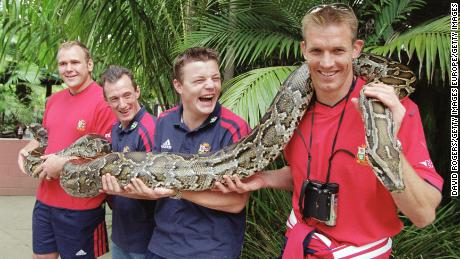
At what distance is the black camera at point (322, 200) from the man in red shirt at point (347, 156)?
0.09ft

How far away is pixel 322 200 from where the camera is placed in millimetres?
2354

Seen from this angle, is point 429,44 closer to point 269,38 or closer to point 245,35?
point 269,38

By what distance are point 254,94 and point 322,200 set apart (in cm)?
193

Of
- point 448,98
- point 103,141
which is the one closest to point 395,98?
point 103,141

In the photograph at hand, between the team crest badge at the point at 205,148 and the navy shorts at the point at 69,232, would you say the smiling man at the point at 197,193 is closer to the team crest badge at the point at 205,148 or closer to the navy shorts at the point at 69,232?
the team crest badge at the point at 205,148

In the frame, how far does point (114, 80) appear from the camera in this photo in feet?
12.2

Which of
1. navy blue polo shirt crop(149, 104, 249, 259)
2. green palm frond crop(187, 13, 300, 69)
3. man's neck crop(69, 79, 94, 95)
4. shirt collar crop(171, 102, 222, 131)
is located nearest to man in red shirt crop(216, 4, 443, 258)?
navy blue polo shirt crop(149, 104, 249, 259)

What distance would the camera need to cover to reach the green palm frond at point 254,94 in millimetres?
4039

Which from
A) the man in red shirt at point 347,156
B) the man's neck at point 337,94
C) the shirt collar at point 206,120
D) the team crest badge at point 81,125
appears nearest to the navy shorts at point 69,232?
the team crest badge at point 81,125

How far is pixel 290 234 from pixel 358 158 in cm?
67

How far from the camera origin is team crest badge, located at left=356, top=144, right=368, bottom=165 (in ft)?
7.54

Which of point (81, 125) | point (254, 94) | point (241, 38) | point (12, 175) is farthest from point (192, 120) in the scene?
point (12, 175)

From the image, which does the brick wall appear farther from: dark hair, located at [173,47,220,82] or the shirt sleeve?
the shirt sleeve

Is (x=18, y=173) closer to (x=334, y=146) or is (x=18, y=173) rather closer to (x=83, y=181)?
(x=83, y=181)
